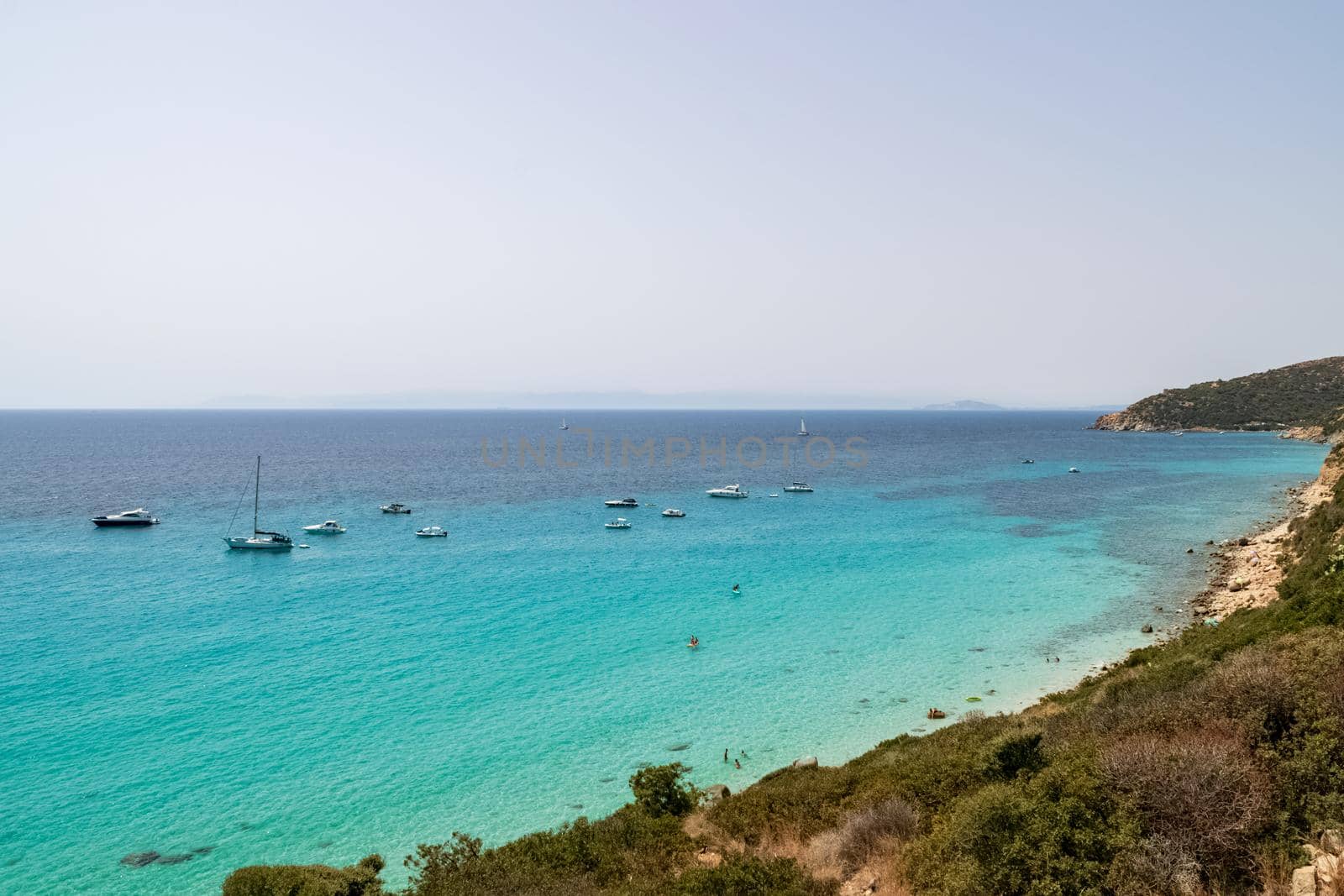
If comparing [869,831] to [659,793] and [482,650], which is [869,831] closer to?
[659,793]

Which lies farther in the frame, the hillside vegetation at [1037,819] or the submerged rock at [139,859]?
the submerged rock at [139,859]

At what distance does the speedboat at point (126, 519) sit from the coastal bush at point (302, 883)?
67099mm

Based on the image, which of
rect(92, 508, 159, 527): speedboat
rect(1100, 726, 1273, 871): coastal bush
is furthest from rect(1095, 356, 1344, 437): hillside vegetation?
rect(92, 508, 159, 527): speedboat

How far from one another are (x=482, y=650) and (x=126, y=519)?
2090 inches

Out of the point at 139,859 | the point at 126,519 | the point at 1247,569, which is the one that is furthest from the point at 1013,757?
the point at 126,519

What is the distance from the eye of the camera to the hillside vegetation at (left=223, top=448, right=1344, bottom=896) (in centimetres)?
1064

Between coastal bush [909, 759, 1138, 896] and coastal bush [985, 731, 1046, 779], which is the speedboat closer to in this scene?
coastal bush [909, 759, 1138, 896]

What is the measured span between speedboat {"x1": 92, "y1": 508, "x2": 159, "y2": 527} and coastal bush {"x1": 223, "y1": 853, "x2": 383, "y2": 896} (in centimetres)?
6710

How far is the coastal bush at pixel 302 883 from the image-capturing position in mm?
14812

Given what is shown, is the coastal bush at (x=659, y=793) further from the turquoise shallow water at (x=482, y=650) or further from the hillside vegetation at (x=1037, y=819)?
the turquoise shallow water at (x=482, y=650)

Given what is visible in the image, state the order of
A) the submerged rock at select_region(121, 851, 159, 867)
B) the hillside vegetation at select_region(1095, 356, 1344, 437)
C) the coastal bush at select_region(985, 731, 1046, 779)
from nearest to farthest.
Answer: the coastal bush at select_region(985, 731, 1046, 779)
the submerged rock at select_region(121, 851, 159, 867)
the hillside vegetation at select_region(1095, 356, 1344, 437)

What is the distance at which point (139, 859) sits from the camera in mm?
20609

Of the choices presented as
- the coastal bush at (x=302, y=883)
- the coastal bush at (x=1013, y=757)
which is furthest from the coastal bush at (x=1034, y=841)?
the coastal bush at (x=302, y=883)

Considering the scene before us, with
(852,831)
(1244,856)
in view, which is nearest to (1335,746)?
(1244,856)
